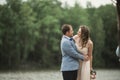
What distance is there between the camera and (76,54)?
8.09 meters

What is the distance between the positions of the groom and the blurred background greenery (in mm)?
56964

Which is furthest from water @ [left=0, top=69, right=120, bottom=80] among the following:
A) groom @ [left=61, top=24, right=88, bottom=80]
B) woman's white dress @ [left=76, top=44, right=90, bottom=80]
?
groom @ [left=61, top=24, right=88, bottom=80]

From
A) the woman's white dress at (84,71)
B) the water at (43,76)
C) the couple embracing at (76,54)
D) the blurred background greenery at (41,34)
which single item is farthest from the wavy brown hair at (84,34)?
the blurred background greenery at (41,34)

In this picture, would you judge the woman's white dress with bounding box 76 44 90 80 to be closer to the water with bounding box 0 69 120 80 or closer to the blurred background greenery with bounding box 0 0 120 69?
the water with bounding box 0 69 120 80

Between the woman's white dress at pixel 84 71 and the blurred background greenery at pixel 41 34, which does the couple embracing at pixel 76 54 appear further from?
the blurred background greenery at pixel 41 34

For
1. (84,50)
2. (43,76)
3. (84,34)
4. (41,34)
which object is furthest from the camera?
(41,34)

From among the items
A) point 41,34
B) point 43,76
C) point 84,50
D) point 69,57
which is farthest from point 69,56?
point 41,34

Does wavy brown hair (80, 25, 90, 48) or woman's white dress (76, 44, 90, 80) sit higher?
wavy brown hair (80, 25, 90, 48)

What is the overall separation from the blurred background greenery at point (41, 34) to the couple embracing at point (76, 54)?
186 feet

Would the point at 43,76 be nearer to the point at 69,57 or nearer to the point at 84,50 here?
A: the point at 84,50

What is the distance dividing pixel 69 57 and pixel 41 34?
64.2 metres

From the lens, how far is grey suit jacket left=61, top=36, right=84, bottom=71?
8078mm

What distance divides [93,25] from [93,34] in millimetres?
3719

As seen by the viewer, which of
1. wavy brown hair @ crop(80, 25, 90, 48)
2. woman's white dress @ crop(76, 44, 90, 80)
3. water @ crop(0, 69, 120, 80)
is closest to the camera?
wavy brown hair @ crop(80, 25, 90, 48)
